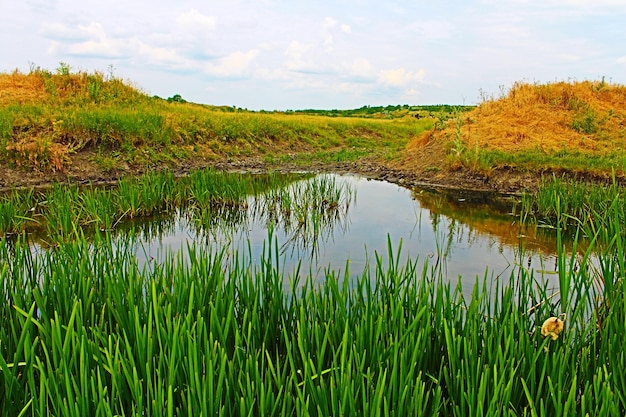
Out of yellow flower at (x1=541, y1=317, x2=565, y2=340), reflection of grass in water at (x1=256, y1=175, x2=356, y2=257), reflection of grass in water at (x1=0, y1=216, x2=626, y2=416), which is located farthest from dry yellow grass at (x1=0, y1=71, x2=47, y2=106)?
yellow flower at (x1=541, y1=317, x2=565, y2=340)

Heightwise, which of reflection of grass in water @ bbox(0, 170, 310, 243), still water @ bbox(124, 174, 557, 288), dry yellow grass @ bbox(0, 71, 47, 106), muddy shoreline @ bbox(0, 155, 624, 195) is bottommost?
still water @ bbox(124, 174, 557, 288)

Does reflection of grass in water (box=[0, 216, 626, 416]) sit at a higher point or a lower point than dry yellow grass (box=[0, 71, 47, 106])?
lower

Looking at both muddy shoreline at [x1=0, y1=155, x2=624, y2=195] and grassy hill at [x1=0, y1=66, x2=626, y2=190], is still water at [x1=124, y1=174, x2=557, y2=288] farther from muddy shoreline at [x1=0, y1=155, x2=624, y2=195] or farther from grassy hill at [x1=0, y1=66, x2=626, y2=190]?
grassy hill at [x1=0, y1=66, x2=626, y2=190]

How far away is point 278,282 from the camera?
11.8 feet

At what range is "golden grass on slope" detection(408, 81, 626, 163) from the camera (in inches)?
508

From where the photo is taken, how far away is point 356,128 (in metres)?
25.2

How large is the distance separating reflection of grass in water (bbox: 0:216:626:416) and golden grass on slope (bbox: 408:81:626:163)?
32.3ft

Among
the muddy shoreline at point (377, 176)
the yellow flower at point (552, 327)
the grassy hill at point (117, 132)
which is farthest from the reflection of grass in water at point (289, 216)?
the grassy hill at point (117, 132)

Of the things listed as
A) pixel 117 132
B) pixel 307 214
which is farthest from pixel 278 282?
pixel 117 132

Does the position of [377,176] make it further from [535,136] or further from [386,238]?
[386,238]

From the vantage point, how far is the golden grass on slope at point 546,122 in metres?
12.9

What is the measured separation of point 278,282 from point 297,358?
2.95 ft

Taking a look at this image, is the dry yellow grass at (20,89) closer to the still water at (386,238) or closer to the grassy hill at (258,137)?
the grassy hill at (258,137)

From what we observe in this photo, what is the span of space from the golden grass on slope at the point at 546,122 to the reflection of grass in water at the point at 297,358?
9834 millimetres
